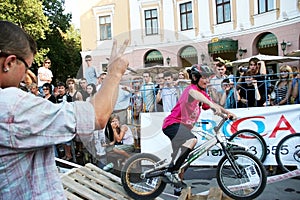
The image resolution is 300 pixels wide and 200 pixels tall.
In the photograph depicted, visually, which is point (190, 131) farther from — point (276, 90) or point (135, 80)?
point (276, 90)

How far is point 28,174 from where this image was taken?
927 millimetres

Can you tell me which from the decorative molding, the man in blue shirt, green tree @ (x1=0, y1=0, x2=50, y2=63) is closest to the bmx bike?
the decorative molding

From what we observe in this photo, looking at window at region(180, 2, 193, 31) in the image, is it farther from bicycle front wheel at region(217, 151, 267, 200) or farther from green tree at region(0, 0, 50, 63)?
green tree at region(0, 0, 50, 63)

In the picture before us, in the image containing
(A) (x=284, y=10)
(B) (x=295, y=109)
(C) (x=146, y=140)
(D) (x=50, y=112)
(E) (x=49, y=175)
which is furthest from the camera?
(A) (x=284, y=10)

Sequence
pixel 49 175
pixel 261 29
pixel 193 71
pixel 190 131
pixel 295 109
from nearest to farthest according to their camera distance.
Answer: pixel 49 175, pixel 193 71, pixel 190 131, pixel 295 109, pixel 261 29

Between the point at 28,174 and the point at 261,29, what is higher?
the point at 261,29

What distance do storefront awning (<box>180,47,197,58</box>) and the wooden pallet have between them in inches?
68.3

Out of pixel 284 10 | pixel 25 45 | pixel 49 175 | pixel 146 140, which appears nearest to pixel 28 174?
pixel 49 175

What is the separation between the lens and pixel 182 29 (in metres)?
2.12

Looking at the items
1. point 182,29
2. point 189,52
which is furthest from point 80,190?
point 189,52

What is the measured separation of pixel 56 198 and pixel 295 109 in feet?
13.7

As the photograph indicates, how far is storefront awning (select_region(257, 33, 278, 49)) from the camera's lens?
14258mm

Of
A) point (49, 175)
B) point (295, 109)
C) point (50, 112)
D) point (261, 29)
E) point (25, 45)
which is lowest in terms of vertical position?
point (295, 109)

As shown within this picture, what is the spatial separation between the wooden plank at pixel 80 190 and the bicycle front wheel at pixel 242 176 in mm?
1326
